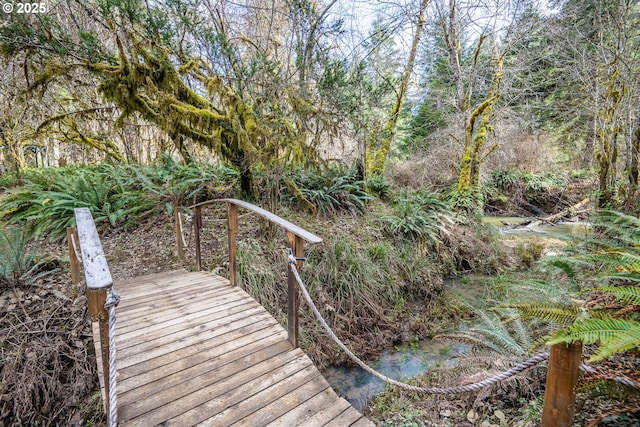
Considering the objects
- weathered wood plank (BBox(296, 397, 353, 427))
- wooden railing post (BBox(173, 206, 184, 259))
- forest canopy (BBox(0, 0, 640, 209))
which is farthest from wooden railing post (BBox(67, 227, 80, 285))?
weathered wood plank (BBox(296, 397, 353, 427))

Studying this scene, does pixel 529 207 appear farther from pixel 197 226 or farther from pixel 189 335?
pixel 189 335

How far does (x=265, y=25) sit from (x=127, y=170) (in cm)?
471

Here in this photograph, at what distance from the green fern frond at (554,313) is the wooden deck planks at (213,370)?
1.23m

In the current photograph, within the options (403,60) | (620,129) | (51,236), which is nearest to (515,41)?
(403,60)

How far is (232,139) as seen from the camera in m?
5.33

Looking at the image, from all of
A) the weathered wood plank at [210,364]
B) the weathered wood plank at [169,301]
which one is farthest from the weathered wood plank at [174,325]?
the weathered wood plank at [210,364]

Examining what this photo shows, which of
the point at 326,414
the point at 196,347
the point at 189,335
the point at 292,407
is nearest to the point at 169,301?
the point at 189,335

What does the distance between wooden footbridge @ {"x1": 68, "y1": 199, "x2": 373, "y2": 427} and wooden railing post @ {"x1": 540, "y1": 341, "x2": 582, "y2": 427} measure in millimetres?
1098

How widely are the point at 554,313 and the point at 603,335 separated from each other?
0.27m

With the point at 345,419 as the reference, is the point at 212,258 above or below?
above

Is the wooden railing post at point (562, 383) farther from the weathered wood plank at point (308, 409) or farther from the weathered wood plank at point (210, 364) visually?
the weathered wood plank at point (210, 364)

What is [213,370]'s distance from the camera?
7.45 feet

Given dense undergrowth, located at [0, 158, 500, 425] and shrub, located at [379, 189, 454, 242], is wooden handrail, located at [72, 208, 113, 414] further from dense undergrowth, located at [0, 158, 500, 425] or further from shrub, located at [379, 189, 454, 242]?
shrub, located at [379, 189, 454, 242]

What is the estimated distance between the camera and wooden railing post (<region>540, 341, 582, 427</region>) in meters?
1.15
